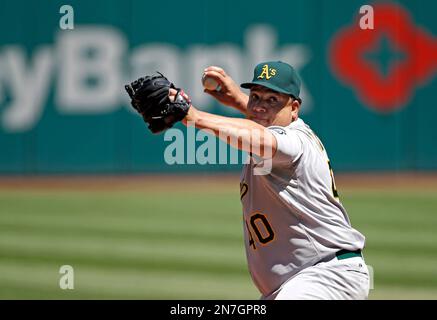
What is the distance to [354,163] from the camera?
1600cm

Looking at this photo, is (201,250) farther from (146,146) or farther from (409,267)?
(146,146)

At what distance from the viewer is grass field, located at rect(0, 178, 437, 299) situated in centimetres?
809

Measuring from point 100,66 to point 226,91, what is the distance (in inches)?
406

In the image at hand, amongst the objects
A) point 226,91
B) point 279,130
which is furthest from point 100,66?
point 279,130

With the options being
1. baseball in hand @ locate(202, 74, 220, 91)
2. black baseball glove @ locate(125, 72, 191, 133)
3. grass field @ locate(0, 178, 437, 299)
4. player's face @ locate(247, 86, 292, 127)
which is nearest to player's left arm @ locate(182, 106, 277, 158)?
black baseball glove @ locate(125, 72, 191, 133)

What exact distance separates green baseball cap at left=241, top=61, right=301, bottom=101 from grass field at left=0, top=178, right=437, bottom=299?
135 inches

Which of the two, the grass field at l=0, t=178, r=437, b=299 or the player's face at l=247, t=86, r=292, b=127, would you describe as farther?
the grass field at l=0, t=178, r=437, b=299

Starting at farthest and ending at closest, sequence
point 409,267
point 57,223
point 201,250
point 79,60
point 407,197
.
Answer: point 79,60, point 407,197, point 57,223, point 201,250, point 409,267

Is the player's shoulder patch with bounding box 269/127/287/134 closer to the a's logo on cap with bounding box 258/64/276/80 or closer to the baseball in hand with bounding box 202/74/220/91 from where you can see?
the a's logo on cap with bounding box 258/64/276/80

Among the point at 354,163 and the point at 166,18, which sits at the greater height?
the point at 166,18

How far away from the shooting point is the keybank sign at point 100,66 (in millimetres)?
15648
